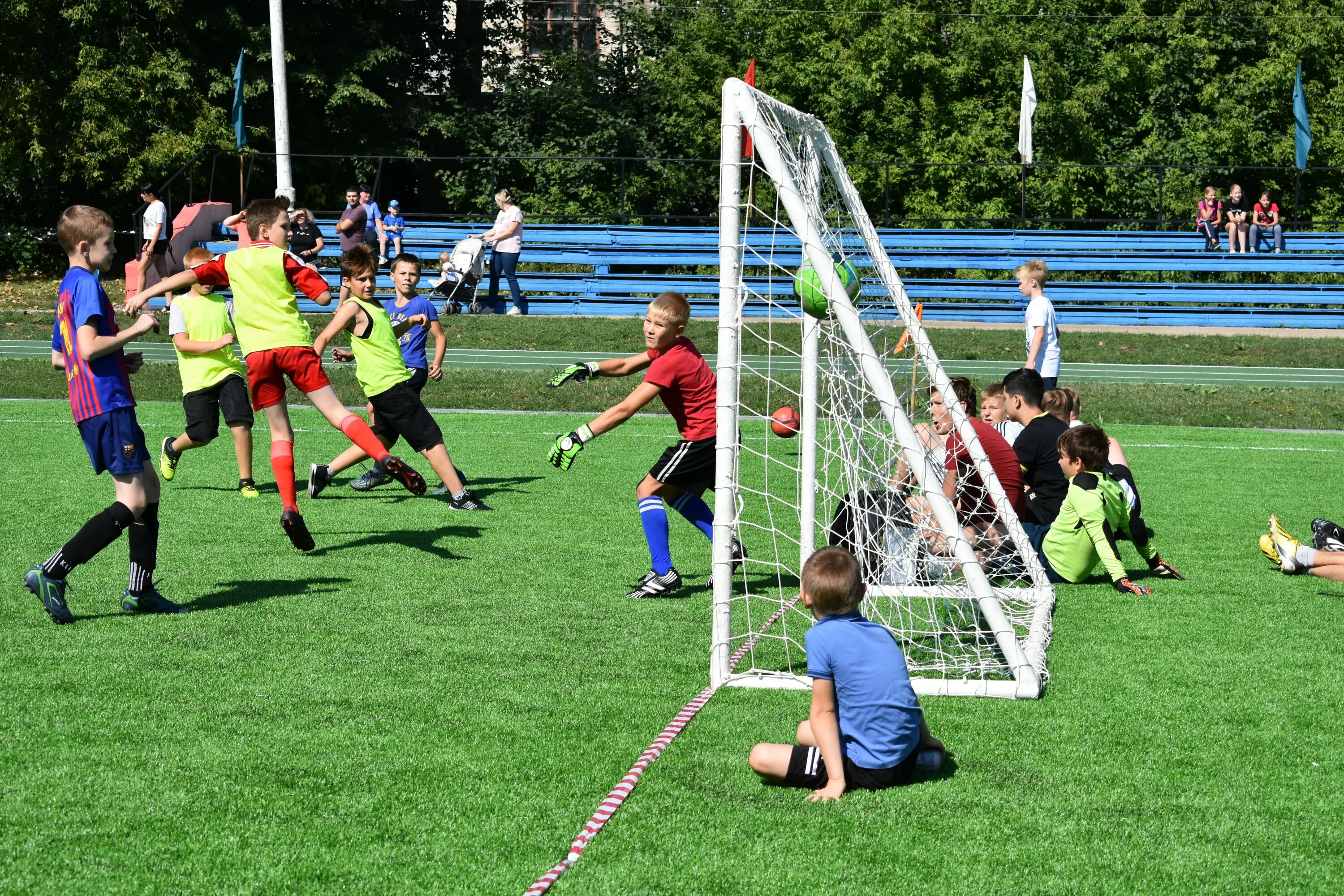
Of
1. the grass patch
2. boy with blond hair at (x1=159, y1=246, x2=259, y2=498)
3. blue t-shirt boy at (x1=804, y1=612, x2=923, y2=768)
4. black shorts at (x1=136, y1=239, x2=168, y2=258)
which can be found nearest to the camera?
blue t-shirt boy at (x1=804, y1=612, x2=923, y2=768)

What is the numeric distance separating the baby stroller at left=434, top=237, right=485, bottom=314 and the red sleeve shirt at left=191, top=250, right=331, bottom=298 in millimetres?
15720

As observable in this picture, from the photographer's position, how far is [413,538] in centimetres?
868

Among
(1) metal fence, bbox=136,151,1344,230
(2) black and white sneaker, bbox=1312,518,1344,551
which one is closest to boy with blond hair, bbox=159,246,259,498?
(2) black and white sneaker, bbox=1312,518,1344,551

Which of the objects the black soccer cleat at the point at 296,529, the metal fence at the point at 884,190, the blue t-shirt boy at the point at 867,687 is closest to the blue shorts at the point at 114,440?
the black soccer cleat at the point at 296,529

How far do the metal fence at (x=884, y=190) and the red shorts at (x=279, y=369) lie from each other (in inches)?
807

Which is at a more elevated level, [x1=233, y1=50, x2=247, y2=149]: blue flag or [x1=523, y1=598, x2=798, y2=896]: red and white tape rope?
[x1=233, y1=50, x2=247, y2=149]: blue flag

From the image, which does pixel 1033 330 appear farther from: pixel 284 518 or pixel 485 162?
pixel 485 162

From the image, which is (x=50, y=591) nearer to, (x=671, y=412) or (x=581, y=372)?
(x=581, y=372)

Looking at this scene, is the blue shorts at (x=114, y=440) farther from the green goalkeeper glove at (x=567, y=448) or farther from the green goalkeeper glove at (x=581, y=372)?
the green goalkeeper glove at (x=581, y=372)

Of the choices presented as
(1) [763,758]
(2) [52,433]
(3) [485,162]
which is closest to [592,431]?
(1) [763,758]

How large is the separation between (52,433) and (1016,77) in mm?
24444

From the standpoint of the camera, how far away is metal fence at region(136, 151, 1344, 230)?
1156 inches

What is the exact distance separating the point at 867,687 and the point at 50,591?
408cm

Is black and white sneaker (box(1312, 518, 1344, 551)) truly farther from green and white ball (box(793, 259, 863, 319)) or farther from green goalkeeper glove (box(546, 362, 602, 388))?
green goalkeeper glove (box(546, 362, 602, 388))
